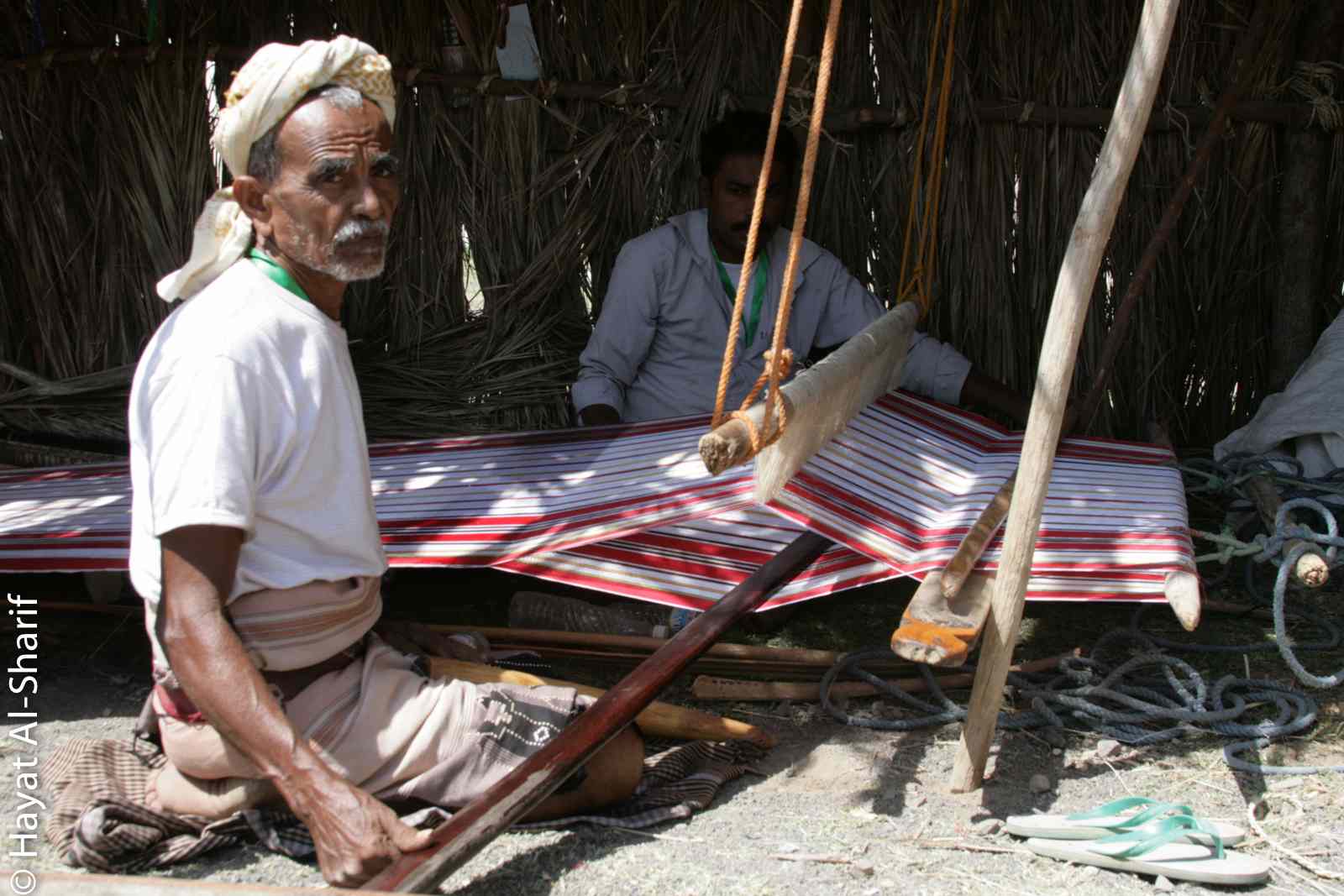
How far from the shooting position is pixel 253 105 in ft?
6.40

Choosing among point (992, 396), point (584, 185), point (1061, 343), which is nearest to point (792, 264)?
point (1061, 343)

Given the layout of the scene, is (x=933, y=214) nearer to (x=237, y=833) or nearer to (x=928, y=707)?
(x=928, y=707)

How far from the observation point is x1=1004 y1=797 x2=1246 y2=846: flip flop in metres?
2.15

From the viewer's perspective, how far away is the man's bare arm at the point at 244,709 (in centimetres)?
174

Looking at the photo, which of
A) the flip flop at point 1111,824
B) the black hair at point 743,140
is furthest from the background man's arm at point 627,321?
the flip flop at point 1111,824

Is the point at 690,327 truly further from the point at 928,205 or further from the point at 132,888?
the point at 132,888

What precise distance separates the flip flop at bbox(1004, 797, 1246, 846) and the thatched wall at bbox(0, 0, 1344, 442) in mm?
2188

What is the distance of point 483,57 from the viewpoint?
4332 millimetres

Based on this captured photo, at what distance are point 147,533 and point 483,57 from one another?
279 centimetres

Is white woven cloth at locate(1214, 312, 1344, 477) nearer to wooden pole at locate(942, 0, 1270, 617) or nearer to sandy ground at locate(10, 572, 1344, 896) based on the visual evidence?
wooden pole at locate(942, 0, 1270, 617)

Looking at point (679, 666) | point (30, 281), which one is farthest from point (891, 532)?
point (30, 281)

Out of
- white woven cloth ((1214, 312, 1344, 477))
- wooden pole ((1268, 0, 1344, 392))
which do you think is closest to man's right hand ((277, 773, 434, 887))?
white woven cloth ((1214, 312, 1344, 477))

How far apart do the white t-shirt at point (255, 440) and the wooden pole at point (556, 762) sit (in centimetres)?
41

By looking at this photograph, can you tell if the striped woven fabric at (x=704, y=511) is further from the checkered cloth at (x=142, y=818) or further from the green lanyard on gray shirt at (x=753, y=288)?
the green lanyard on gray shirt at (x=753, y=288)
